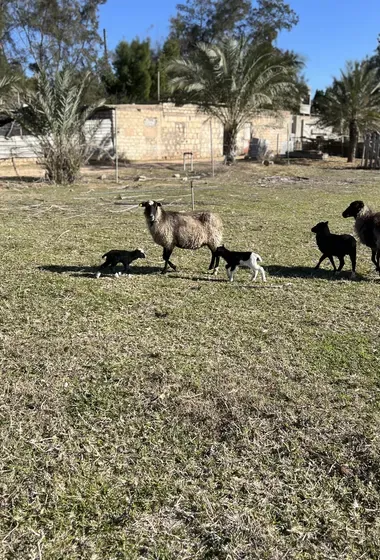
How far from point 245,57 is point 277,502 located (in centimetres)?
2345

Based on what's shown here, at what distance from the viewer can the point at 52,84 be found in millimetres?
19031

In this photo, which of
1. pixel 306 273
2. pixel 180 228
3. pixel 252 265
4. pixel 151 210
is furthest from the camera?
pixel 306 273

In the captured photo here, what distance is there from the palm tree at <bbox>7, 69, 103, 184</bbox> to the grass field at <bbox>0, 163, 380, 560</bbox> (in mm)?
12362

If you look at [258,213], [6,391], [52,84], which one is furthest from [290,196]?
[6,391]

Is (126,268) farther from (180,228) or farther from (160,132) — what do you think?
(160,132)

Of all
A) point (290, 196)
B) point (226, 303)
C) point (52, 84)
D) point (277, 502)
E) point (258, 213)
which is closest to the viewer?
point (277, 502)

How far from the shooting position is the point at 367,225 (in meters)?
6.50

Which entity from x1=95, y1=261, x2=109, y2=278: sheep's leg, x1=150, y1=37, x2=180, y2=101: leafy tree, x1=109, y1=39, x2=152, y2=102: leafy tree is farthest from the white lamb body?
x1=109, y1=39, x2=152, y2=102: leafy tree

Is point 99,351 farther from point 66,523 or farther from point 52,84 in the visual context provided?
point 52,84

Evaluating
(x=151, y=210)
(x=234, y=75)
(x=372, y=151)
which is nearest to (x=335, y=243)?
(x=151, y=210)

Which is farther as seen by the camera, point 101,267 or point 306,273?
point 306,273

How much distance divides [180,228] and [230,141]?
66.8 feet

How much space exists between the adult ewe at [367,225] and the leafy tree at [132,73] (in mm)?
39660

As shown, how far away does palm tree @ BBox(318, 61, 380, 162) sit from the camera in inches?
1049
